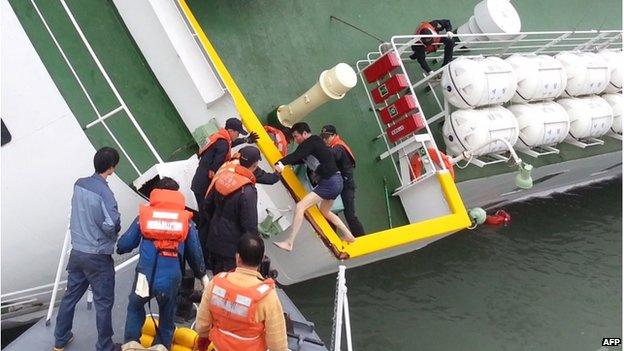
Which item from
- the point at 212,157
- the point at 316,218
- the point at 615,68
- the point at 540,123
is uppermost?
the point at 212,157

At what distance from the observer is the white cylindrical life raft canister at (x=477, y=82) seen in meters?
6.80

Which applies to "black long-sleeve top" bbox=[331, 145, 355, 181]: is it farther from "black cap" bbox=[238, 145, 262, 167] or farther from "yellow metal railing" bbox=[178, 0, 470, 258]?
"black cap" bbox=[238, 145, 262, 167]

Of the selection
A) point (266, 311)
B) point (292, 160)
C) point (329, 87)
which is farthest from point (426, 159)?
point (266, 311)

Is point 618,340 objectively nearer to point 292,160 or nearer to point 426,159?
point 426,159

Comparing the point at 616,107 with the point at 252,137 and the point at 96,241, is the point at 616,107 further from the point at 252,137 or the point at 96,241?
the point at 96,241

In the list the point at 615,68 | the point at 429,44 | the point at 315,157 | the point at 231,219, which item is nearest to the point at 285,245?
the point at 315,157

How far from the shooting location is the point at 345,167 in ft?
18.6

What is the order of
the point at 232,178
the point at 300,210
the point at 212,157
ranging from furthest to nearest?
the point at 300,210 < the point at 212,157 < the point at 232,178

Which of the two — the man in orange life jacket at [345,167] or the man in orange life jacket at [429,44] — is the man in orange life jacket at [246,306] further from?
the man in orange life jacket at [429,44]

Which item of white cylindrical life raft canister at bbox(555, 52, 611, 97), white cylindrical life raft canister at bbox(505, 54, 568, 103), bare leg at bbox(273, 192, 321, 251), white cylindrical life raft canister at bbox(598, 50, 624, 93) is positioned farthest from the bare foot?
white cylindrical life raft canister at bbox(598, 50, 624, 93)

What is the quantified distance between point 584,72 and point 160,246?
7133 millimetres

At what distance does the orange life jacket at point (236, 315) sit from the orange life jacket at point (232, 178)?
1.22 meters

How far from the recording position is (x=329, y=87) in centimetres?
584

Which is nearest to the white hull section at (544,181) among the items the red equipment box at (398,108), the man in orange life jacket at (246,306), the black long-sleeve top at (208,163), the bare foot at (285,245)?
the red equipment box at (398,108)
